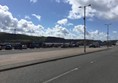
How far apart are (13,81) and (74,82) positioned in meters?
3.07

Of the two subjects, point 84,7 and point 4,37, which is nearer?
point 84,7

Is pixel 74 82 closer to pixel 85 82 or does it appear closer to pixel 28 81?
pixel 85 82

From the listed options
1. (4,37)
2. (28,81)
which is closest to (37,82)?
(28,81)

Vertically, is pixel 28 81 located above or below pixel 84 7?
below

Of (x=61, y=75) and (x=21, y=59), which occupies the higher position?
(x=61, y=75)

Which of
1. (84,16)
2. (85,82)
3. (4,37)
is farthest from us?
(4,37)

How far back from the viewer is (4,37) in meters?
190

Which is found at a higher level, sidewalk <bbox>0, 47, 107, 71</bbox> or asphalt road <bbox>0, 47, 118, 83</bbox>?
asphalt road <bbox>0, 47, 118, 83</bbox>

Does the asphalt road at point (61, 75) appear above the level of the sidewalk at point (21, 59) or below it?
above

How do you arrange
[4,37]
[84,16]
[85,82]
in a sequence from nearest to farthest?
[85,82]
[84,16]
[4,37]

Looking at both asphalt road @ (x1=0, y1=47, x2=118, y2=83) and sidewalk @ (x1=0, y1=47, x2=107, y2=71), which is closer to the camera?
asphalt road @ (x1=0, y1=47, x2=118, y2=83)

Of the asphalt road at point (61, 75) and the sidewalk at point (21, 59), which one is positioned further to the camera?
the sidewalk at point (21, 59)

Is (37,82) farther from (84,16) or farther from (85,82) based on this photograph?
(84,16)

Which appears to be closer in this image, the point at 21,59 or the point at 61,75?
the point at 61,75
